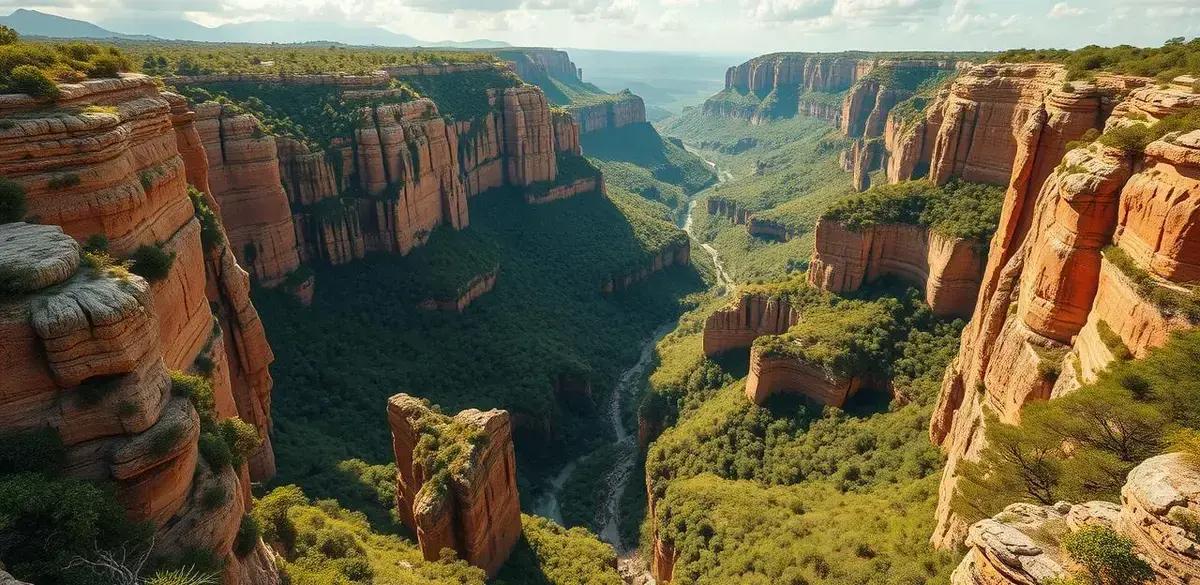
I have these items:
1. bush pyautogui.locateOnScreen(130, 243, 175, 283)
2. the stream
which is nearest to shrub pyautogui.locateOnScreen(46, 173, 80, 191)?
bush pyautogui.locateOnScreen(130, 243, 175, 283)

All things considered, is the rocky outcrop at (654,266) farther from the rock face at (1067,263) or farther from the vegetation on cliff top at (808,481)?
the rock face at (1067,263)

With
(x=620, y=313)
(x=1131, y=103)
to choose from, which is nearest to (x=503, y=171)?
(x=620, y=313)

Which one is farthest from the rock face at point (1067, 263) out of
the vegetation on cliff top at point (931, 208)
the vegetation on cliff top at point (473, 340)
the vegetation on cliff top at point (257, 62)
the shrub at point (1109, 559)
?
the vegetation on cliff top at point (257, 62)

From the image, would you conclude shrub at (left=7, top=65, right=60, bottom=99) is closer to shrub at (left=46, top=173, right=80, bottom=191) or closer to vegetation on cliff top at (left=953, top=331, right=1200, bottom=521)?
shrub at (left=46, top=173, right=80, bottom=191)

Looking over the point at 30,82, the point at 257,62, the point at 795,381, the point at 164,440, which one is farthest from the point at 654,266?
the point at 164,440

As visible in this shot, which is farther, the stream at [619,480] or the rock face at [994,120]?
the stream at [619,480]

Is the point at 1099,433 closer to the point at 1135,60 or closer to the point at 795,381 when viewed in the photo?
the point at 795,381
